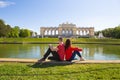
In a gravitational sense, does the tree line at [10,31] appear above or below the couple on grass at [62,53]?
above

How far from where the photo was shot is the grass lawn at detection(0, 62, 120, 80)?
6.73 m

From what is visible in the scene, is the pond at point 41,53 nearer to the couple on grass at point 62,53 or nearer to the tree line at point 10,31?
the couple on grass at point 62,53

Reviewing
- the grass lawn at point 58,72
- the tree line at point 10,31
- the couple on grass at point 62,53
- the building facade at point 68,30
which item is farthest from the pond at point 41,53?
the building facade at point 68,30

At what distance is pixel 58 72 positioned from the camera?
733cm

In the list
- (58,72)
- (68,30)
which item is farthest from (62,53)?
(68,30)

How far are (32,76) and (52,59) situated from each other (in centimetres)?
255

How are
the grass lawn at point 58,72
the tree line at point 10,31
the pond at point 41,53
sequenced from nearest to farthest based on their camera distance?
the grass lawn at point 58,72
the pond at point 41,53
the tree line at point 10,31

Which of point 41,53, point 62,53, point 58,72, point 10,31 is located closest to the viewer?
point 58,72

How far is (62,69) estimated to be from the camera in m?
7.73

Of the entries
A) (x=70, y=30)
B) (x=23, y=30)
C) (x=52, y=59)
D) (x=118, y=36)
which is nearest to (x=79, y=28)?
(x=70, y=30)

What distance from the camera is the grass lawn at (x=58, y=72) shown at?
6.73 metres

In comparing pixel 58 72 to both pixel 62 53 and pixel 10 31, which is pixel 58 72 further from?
pixel 10 31

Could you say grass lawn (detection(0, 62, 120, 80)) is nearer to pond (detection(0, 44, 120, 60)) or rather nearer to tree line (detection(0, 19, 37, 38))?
pond (detection(0, 44, 120, 60))

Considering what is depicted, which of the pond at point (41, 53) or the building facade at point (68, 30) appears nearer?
the pond at point (41, 53)
